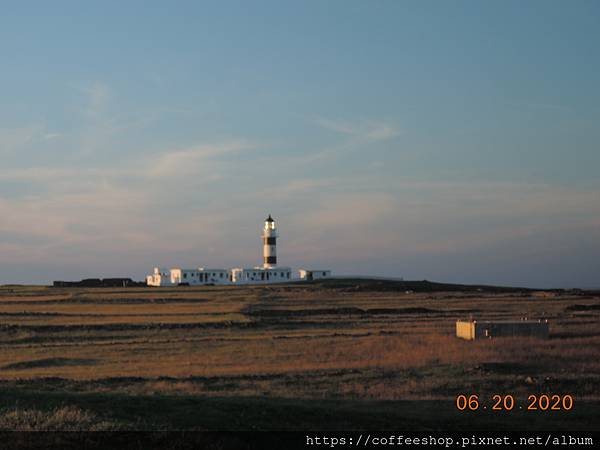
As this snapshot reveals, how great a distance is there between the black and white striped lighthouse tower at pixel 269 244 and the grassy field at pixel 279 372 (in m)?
79.7

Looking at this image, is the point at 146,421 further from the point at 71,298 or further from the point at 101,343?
the point at 71,298

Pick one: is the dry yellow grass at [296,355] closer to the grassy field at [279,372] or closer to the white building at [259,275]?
the grassy field at [279,372]

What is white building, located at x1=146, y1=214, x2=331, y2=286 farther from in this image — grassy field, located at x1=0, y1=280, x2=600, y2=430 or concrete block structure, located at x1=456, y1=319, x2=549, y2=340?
concrete block structure, located at x1=456, y1=319, x2=549, y2=340

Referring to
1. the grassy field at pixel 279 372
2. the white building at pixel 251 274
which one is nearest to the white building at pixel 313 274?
the white building at pixel 251 274

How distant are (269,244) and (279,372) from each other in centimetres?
11761

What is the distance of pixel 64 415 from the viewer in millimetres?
16219

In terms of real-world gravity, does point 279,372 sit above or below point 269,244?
below

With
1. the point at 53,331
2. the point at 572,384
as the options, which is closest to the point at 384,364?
the point at 572,384

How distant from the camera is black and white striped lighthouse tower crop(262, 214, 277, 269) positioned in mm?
146625

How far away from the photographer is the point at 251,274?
147 meters

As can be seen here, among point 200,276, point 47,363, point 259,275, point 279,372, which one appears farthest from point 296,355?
point 200,276

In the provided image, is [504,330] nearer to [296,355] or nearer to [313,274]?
[296,355]

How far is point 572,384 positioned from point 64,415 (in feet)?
58.9

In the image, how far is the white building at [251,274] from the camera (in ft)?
481
